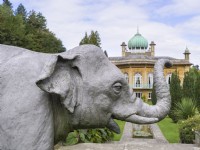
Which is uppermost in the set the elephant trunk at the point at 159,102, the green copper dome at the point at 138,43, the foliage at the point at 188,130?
the green copper dome at the point at 138,43

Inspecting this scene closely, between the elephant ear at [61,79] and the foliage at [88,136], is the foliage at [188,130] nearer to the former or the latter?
the foliage at [88,136]

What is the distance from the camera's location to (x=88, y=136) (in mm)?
10438

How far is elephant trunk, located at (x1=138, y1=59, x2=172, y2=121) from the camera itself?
196cm

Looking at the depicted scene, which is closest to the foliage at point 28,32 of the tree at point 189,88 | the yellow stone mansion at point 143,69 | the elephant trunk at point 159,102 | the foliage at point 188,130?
the yellow stone mansion at point 143,69

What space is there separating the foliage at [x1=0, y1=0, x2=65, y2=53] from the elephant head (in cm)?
2850

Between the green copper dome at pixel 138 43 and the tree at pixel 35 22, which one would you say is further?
the green copper dome at pixel 138 43

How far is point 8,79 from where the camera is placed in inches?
67.7

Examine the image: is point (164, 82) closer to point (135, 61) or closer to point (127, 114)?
point (127, 114)

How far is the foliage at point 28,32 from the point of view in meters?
30.1

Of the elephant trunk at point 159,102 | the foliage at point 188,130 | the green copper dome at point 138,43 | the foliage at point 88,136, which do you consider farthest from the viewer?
the green copper dome at point 138,43

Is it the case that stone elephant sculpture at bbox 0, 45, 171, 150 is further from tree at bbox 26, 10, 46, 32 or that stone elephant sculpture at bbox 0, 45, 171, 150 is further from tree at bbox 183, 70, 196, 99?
tree at bbox 26, 10, 46, 32

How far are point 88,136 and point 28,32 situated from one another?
2743 cm

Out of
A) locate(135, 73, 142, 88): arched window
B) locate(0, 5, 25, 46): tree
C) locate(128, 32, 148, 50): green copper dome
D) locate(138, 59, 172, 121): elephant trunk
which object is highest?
locate(128, 32, 148, 50): green copper dome

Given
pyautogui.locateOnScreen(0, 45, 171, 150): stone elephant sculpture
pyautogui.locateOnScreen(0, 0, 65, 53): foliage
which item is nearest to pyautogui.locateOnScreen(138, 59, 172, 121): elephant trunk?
pyautogui.locateOnScreen(0, 45, 171, 150): stone elephant sculpture
